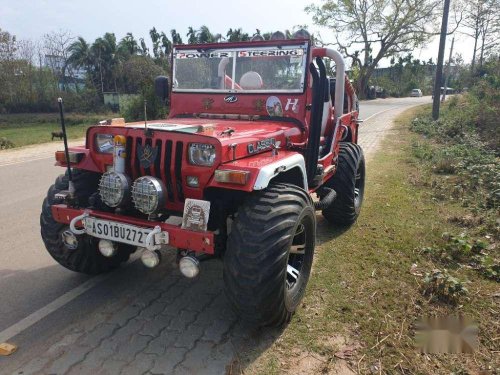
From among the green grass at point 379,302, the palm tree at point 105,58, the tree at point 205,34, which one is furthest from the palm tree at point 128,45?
the green grass at point 379,302

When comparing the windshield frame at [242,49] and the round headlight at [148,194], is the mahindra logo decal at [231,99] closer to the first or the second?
the windshield frame at [242,49]

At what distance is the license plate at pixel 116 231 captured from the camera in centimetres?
304

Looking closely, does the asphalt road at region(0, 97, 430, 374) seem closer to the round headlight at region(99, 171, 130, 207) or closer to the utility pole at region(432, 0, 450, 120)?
the round headlight at region(99, 171, 130, 207)

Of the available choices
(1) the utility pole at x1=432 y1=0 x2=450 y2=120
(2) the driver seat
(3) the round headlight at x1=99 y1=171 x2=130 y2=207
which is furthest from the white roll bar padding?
(1) the utility pole at x1=432 y1=0 x2=450 y2=120

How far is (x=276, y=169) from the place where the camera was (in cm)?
318

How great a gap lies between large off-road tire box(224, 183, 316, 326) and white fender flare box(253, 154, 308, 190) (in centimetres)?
13

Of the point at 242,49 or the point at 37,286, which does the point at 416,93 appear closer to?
the point at 242,49

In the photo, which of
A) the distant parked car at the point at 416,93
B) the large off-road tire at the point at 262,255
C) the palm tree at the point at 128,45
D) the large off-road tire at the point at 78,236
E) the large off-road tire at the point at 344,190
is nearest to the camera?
the large off-road tire at the point at 262,255

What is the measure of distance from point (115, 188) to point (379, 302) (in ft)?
7.90

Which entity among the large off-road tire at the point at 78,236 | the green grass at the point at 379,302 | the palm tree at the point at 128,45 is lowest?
the green grass at the point at 379,302

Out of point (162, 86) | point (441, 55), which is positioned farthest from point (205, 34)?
point (162, 86)

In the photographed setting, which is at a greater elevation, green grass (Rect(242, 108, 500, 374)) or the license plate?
the license plate

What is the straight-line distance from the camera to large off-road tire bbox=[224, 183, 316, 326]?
2836mm

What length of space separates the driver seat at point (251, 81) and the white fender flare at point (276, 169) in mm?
1229
